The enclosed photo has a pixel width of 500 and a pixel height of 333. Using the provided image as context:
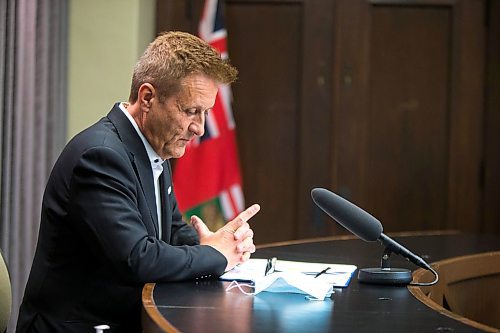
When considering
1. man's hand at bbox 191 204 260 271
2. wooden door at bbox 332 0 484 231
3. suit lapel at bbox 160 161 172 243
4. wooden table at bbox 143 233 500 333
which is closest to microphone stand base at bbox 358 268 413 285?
wooden table at bbox 143 233 500 333

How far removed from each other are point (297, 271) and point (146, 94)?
2.23ft

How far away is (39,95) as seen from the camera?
14.3 feet

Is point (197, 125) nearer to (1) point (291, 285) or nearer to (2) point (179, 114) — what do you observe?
(2) point (179, 114)

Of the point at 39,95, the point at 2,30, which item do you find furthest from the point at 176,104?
the point at 39,95

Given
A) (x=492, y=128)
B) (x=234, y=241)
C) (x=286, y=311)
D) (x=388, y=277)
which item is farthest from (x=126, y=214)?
(x=492, y=128)

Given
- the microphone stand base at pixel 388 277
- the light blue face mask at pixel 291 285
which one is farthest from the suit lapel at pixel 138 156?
the microphone stand base at pixel 388 277

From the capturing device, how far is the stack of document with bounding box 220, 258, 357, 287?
2496mm

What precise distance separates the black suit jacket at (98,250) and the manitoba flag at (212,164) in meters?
2.46

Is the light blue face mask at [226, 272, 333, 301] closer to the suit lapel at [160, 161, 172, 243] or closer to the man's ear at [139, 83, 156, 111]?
the suit lapel at [160, 161, 172, 243]

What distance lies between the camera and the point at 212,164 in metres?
5.01

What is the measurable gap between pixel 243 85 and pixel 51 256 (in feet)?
9.40

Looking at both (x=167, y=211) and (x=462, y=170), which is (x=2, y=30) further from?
(x=462, y=170)

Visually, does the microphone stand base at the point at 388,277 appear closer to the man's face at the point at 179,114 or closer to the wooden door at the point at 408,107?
the man's face at the point at 179,114

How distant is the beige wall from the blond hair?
89.0 inches
